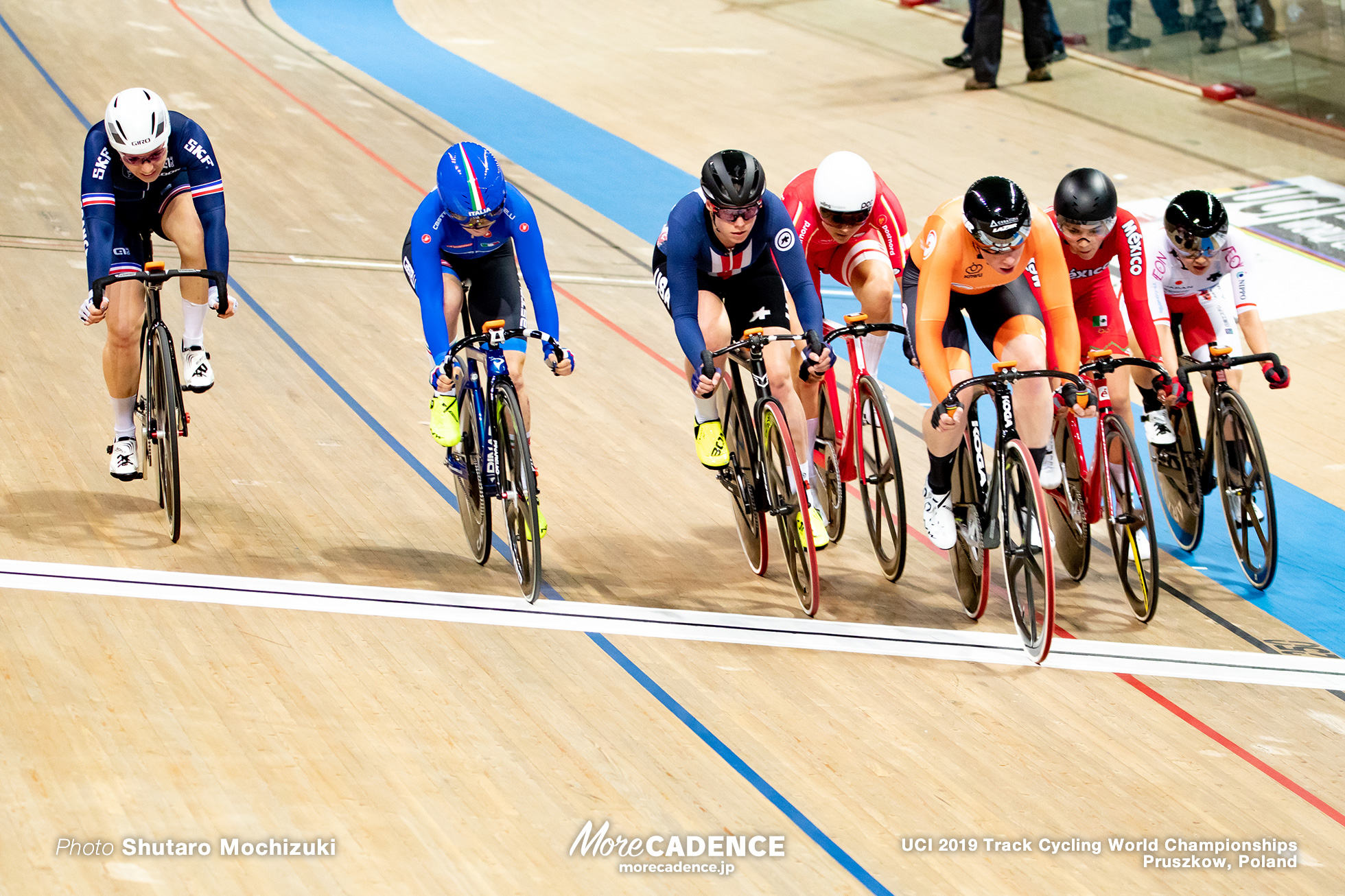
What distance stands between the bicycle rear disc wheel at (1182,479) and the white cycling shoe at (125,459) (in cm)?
353

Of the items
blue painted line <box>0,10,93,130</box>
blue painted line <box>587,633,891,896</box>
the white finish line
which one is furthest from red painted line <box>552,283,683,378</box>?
blue painted line <box>0,10,93,130</box>

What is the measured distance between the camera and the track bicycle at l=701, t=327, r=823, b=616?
400cm

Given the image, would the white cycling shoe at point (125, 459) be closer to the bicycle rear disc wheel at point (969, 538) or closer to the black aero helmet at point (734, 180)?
the black aero helmet at point (734, 180)

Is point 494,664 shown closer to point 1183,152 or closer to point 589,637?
point 589,637

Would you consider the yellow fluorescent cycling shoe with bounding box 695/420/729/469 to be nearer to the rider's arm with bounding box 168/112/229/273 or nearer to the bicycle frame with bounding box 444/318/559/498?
the bicycle frame with bounding box 444/318/559/498

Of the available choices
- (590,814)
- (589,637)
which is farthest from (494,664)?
(590,814)

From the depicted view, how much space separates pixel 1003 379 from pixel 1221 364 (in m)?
1.07

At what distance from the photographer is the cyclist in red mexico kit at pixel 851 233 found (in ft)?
14.6

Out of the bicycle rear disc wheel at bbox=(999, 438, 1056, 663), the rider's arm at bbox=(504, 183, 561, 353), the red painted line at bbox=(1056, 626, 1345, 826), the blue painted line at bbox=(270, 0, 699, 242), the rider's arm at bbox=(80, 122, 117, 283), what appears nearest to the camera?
the red painted line at bbox=(1056, 626, 1345, 826)

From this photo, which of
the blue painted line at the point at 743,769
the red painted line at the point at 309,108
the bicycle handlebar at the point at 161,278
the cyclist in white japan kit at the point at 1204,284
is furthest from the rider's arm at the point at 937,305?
the red painted line at the point at 309,108

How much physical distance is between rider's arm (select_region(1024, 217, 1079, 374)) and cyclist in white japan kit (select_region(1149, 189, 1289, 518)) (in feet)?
1.82

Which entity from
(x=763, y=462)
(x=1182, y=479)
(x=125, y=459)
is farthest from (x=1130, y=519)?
(x=125, y=459)

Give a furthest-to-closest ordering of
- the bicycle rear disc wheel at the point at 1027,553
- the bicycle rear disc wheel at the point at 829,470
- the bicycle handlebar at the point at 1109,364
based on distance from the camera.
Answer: the bicycle rear disc wheel at the point at 829,470 < the bicycle handlebar at the point at 1109,364 < the bicycle rear disc wheel at the point at 1027,553

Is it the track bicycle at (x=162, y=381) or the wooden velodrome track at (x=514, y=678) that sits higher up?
the track bicycle at (x=162, y=381)
